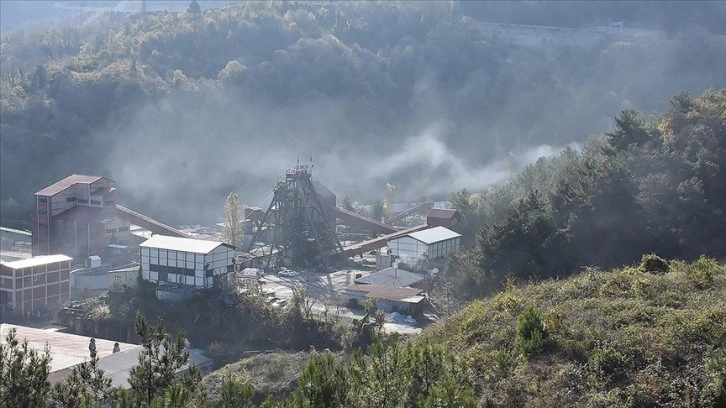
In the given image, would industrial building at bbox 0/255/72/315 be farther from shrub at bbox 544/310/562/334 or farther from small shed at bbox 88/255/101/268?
shrub at bbox 544/310/562/334

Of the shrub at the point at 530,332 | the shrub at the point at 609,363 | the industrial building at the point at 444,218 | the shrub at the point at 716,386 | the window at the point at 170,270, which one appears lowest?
the shrub at the point at 716,386

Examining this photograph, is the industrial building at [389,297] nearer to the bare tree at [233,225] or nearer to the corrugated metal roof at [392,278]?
the corrugated metal roof at [392,278]

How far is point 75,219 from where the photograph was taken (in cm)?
Answer: 1914

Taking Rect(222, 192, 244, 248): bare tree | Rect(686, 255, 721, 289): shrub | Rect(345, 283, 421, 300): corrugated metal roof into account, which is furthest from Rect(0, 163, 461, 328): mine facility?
Rect(686, 255, 721, 289): shrub

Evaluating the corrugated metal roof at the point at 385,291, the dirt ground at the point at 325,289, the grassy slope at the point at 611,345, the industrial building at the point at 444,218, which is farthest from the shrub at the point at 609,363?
the industrial building at the point at 444,218

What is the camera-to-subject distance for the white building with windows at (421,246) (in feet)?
57.8

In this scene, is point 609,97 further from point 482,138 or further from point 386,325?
point 386,325

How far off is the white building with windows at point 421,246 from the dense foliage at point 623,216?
298 centimetres

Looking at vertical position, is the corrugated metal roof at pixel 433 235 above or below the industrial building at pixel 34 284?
above

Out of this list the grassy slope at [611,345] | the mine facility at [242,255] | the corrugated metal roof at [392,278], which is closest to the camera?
the grassy slope at [611,345]

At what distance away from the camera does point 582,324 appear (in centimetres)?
638

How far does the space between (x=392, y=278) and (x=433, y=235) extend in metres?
1.91

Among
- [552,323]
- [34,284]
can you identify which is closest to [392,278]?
[34,284]

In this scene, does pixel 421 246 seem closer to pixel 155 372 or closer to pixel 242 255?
pixel 242 255
